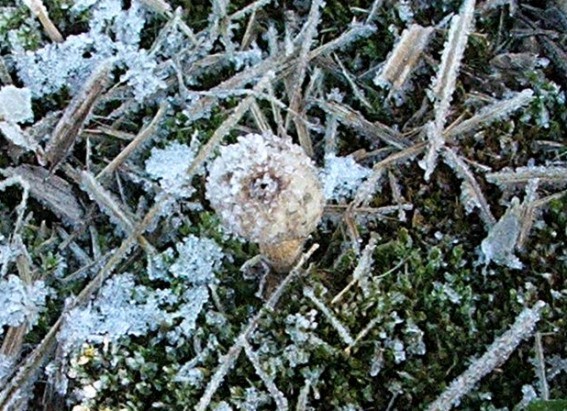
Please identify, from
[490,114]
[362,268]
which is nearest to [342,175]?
[362,268]

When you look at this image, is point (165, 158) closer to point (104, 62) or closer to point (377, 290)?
point (104, 62)

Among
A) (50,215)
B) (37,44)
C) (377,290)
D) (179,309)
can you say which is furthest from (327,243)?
(37,44)

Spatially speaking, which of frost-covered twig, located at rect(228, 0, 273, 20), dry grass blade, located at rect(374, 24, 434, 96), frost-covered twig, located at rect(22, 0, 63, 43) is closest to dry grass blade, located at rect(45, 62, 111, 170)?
frost-covered twig, located at rect(22, 0, 63, 43)

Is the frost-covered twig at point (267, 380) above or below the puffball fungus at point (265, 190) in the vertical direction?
below

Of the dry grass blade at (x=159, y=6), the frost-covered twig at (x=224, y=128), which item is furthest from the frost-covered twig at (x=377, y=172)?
the dry grass blade at (x=159, y=6)

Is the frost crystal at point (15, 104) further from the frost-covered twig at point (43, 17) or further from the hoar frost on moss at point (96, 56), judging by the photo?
the frost-covered twig at point (43, 17)

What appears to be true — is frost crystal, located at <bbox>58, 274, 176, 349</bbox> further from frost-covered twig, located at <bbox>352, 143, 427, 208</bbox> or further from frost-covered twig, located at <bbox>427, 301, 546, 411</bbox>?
frost-covered twig, located at <bbox>427, 301, 546, 411</bbox>

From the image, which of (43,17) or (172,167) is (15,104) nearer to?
(43,17)

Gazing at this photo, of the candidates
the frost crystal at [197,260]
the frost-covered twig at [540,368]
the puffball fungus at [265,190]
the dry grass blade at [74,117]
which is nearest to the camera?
the puffball fungus at [265,190]
